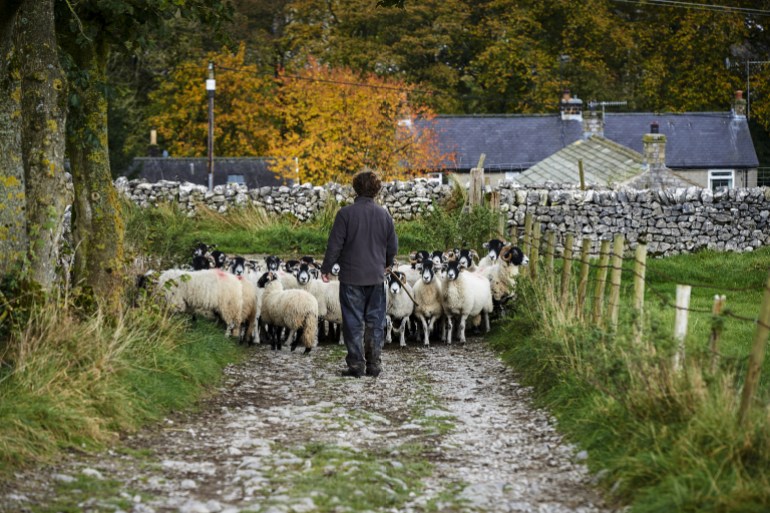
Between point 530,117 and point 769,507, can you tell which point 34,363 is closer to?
point 769,507

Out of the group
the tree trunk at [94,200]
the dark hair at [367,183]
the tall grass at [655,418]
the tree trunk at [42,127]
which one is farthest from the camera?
the tree trunk at [94,200]

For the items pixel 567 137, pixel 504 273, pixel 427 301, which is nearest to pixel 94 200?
pixel 427 301

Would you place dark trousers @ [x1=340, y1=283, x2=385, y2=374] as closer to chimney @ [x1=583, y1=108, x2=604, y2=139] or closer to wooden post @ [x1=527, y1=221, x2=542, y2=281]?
wooden post @ [x1=527, y1=221, x2=542, y2=281]

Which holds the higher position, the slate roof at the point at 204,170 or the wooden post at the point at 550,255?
the slate roof at the point at 204,170

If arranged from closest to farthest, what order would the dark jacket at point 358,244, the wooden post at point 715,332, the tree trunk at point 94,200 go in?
the wooden post at point 715,332 < the dark jacket at point 358,244 < the tree trunk at point 94,200

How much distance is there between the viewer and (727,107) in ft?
186

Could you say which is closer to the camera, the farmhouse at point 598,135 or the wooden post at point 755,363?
the wooden post at point 755,363

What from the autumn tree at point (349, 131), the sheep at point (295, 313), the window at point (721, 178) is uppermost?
the autumn tree at point (349, 131)

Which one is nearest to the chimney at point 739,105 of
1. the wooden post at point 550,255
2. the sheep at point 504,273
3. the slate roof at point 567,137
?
the slate roof at point 567,137

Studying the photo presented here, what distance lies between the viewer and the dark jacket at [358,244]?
480 inches

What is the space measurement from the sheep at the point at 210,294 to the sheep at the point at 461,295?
2884 mm

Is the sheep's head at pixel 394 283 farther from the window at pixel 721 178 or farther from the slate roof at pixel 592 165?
the window at pixel 721 178

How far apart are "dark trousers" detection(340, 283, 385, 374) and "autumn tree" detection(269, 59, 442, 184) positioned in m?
25.6

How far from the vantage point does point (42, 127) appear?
1034 cm
